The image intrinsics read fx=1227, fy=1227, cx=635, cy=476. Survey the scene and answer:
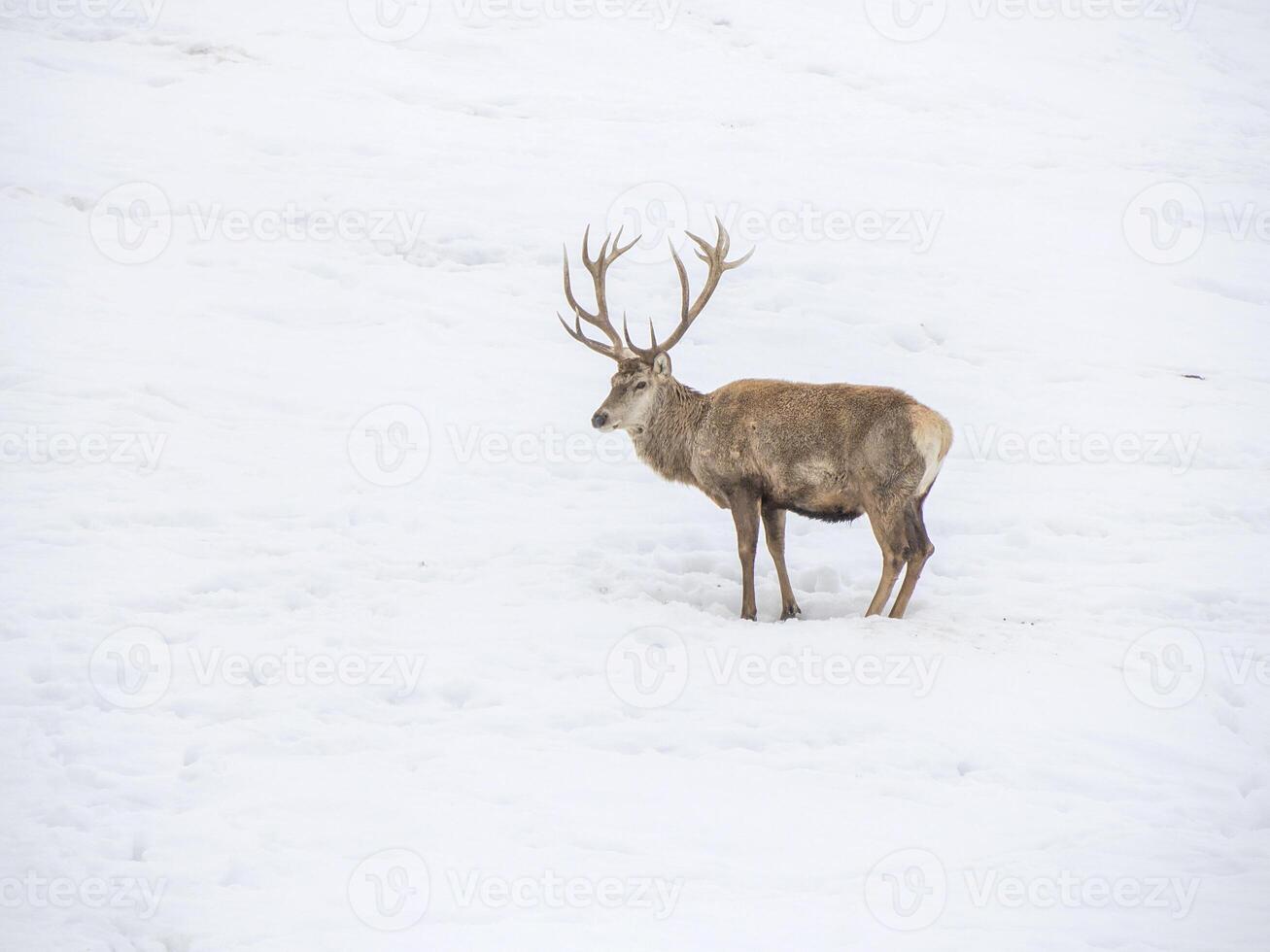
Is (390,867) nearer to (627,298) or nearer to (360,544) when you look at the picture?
(360,544)

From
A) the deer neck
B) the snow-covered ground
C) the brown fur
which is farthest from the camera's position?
the deer neck

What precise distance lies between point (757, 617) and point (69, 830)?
481cm

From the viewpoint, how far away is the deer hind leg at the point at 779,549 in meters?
8.98

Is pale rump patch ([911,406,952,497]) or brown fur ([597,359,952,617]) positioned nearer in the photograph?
pale rump patch ([911,406,952,497])

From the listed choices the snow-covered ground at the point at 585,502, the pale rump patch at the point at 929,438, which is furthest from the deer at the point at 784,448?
the snow-covered ground at the point at 585,502

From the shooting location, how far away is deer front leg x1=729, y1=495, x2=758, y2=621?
8.89m

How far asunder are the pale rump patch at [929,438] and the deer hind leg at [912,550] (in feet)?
0.53

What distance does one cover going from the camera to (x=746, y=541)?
8977 mm

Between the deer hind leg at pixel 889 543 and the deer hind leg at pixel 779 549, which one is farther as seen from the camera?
the deer hind leg at pixel 779 549

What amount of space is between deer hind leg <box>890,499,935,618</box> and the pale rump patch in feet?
0.53

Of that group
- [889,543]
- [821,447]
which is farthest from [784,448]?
[889,543]

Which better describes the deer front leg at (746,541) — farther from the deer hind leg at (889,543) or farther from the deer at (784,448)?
the deer hind leg at (889,543)

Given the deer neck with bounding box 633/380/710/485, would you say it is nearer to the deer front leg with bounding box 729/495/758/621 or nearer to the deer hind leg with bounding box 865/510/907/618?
the deer front leg with bounding box 729/495/758/621

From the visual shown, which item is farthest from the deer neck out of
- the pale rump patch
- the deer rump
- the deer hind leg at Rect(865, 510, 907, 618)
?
the pale rump patch
